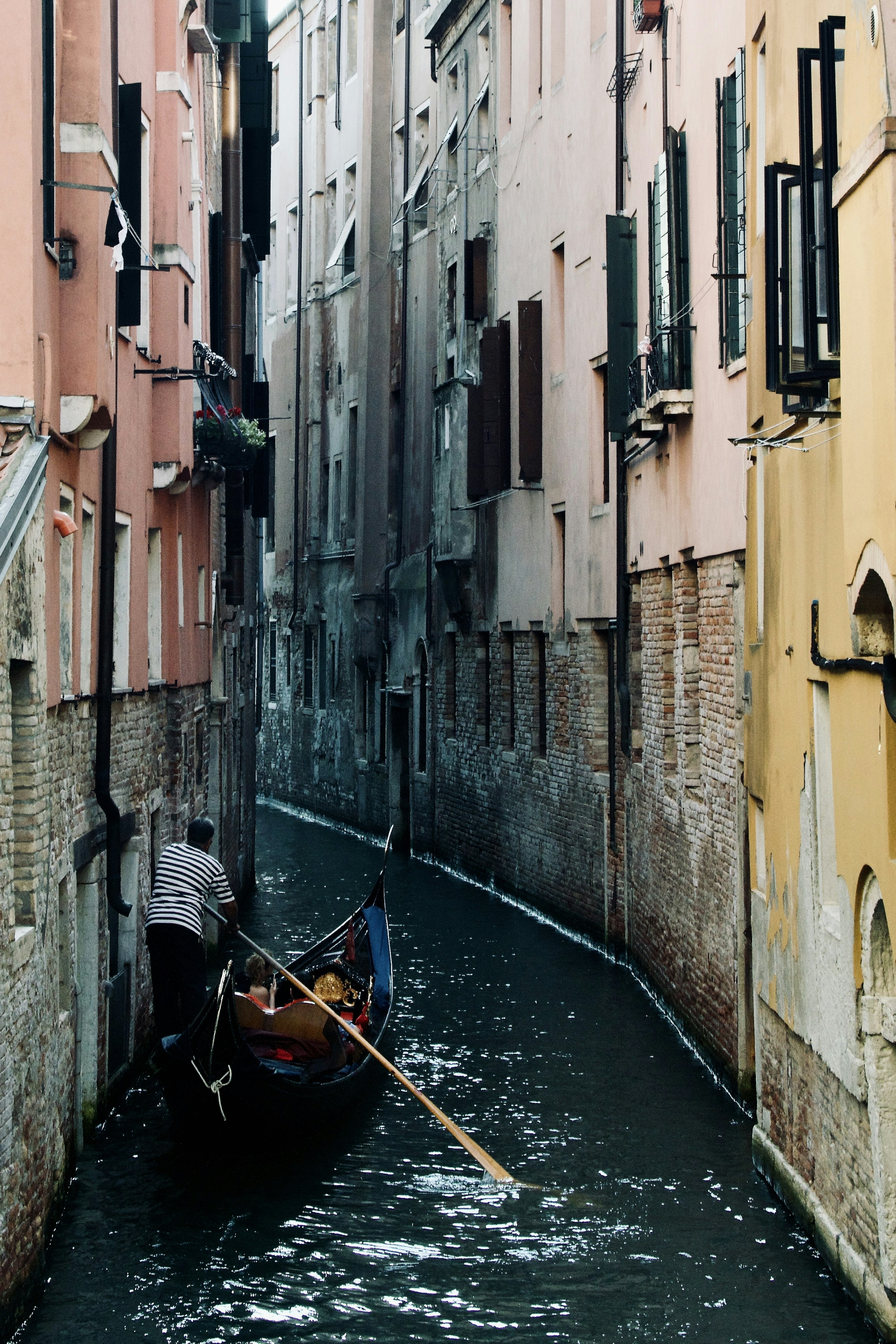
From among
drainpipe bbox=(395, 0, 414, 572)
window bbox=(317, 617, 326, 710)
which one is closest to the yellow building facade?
drainpipe bbox=(395, 0, 414, 572)

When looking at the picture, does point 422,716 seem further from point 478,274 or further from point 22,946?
point 22,946

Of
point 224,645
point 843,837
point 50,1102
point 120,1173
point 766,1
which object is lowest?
point 120,1173

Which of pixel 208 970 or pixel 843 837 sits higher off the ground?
pixel 843 837

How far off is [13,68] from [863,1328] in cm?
607

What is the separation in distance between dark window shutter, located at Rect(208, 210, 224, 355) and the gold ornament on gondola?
6476 mm

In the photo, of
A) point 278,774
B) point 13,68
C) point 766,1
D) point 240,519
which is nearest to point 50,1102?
point 13,68

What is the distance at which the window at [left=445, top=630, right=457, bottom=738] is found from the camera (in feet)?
74.5

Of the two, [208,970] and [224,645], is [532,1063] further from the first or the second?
[224,645]

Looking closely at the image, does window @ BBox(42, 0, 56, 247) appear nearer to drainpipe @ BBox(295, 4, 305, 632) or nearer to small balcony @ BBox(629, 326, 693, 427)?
small balcony @ BBox(629, 326, 693, 427)

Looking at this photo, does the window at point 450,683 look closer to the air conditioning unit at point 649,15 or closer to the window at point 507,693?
the window at point 507,693

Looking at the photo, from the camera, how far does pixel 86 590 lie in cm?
1001

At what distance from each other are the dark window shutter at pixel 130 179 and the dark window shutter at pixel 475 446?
31.1ft

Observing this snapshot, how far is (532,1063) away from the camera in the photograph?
1184 cm

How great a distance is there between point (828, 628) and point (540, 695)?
11.6 meters
